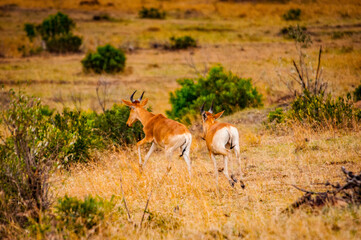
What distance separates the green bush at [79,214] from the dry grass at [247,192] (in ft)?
0.68

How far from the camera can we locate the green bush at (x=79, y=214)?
5043 millimetres

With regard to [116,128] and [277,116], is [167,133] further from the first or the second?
[277,116]

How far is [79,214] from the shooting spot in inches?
201

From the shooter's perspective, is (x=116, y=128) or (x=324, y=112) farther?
(x=116, y=128)

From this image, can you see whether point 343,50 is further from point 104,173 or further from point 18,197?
point 18,197

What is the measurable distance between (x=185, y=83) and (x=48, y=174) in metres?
10.4

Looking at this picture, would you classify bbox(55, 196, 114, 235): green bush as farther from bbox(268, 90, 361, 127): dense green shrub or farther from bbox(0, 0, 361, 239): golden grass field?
bbox(268, 90, 361, 127): dense green shrub

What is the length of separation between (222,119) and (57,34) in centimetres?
2614

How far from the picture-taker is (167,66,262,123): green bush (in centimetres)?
1486

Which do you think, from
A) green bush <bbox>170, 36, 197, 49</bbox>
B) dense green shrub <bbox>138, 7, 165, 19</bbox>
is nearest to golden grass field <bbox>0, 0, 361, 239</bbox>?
green bush <bbox>170, 36, 197, 49</bbox>

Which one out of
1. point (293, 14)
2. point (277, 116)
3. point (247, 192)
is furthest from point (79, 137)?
point (293, 14)

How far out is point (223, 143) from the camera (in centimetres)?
690

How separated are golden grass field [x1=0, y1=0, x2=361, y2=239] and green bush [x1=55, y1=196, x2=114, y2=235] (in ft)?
0.60

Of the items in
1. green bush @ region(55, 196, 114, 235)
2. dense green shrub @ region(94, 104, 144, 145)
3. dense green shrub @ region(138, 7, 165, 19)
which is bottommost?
dense green shrub @ region(94, 104, 144, 145)
